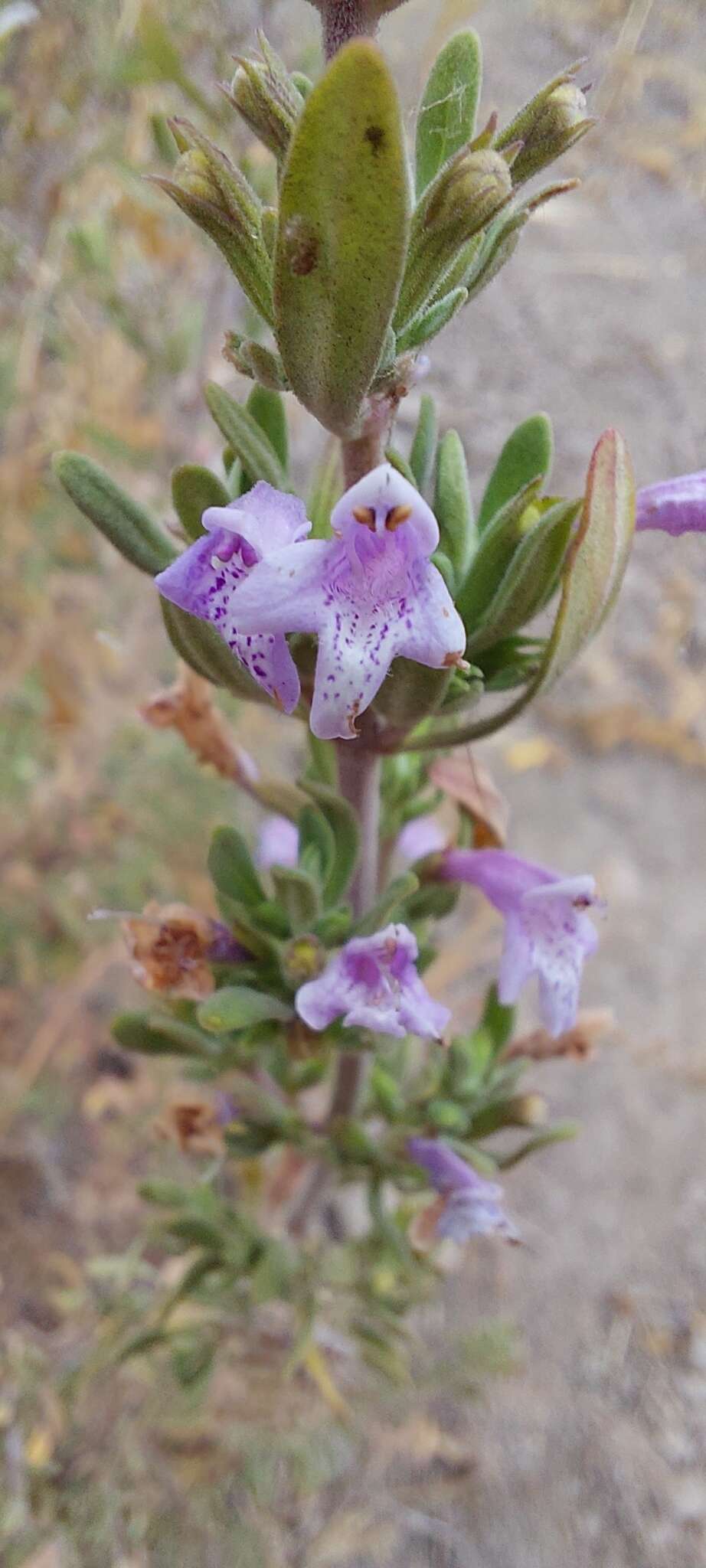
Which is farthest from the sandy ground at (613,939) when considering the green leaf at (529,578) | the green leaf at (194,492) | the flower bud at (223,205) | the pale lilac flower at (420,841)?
A: the flower bud at (223,205)

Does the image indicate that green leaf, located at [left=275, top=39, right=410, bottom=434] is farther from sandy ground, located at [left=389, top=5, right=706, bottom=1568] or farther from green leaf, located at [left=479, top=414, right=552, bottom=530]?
sandy ground, located at [left=389, top=5, right=706, bottom=1568]

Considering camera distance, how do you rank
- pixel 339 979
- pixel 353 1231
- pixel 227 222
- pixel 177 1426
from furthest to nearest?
pixel 353 1231, pixel 177 1426, pixel 339 979, pixel 227 222

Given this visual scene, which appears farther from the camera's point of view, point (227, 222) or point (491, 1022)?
point (491, 1022)

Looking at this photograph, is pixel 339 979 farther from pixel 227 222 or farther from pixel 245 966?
pixel 227 222

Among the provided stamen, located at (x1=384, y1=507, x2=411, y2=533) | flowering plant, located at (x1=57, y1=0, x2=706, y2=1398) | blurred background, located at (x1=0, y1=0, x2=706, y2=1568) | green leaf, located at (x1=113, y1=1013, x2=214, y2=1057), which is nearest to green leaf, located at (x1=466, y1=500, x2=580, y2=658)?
flowering plant, located at (x1=57, y1=0, x2=706, y2=1398)

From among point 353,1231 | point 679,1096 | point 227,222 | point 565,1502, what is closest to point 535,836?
point 679,1096

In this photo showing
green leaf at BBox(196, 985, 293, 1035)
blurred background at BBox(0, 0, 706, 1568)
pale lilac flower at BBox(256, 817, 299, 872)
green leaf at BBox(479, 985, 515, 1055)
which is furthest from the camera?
blurred background at BBox(0, 0, 706, 1568)

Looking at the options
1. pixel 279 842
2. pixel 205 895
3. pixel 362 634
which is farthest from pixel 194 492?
pixel 205 895
